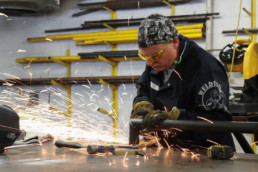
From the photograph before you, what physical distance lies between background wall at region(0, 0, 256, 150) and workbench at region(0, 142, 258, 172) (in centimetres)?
377

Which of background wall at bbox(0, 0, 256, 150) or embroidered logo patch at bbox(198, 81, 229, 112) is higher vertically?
background wall at bbox(0, 0, 256, 150)

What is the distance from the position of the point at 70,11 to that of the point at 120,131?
91.8 inches

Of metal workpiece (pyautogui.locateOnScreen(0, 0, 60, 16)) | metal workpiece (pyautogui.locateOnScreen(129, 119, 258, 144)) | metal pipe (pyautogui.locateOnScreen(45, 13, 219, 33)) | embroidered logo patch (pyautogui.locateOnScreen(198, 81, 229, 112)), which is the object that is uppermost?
metal workpiece (pyautogui.locateOnScreen(0, 0, 60, 16))

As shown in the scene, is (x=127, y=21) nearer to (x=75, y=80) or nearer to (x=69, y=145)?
(x=75, y=80)

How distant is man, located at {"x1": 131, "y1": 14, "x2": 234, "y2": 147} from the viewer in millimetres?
2125

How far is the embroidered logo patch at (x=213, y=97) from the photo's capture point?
2.10 meters

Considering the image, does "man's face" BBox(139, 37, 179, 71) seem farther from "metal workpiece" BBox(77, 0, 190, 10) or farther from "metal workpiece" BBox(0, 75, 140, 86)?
"metal workpiece" BBox(77, 0, 190, 10)

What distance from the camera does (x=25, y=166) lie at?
4.79 ft

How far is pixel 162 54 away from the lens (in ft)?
7.61

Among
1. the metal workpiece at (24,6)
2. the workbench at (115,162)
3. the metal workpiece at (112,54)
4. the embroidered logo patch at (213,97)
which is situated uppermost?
the metal workpiece at (24,6)

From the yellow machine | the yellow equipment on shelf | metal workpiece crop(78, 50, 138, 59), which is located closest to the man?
the yellow machine

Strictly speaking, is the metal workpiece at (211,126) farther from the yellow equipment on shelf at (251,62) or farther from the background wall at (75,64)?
the background wall at (75,64)

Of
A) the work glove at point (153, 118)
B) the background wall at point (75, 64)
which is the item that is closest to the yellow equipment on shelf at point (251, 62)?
the background wall at point (75, 64)

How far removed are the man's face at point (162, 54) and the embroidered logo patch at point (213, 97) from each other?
1.05ft
